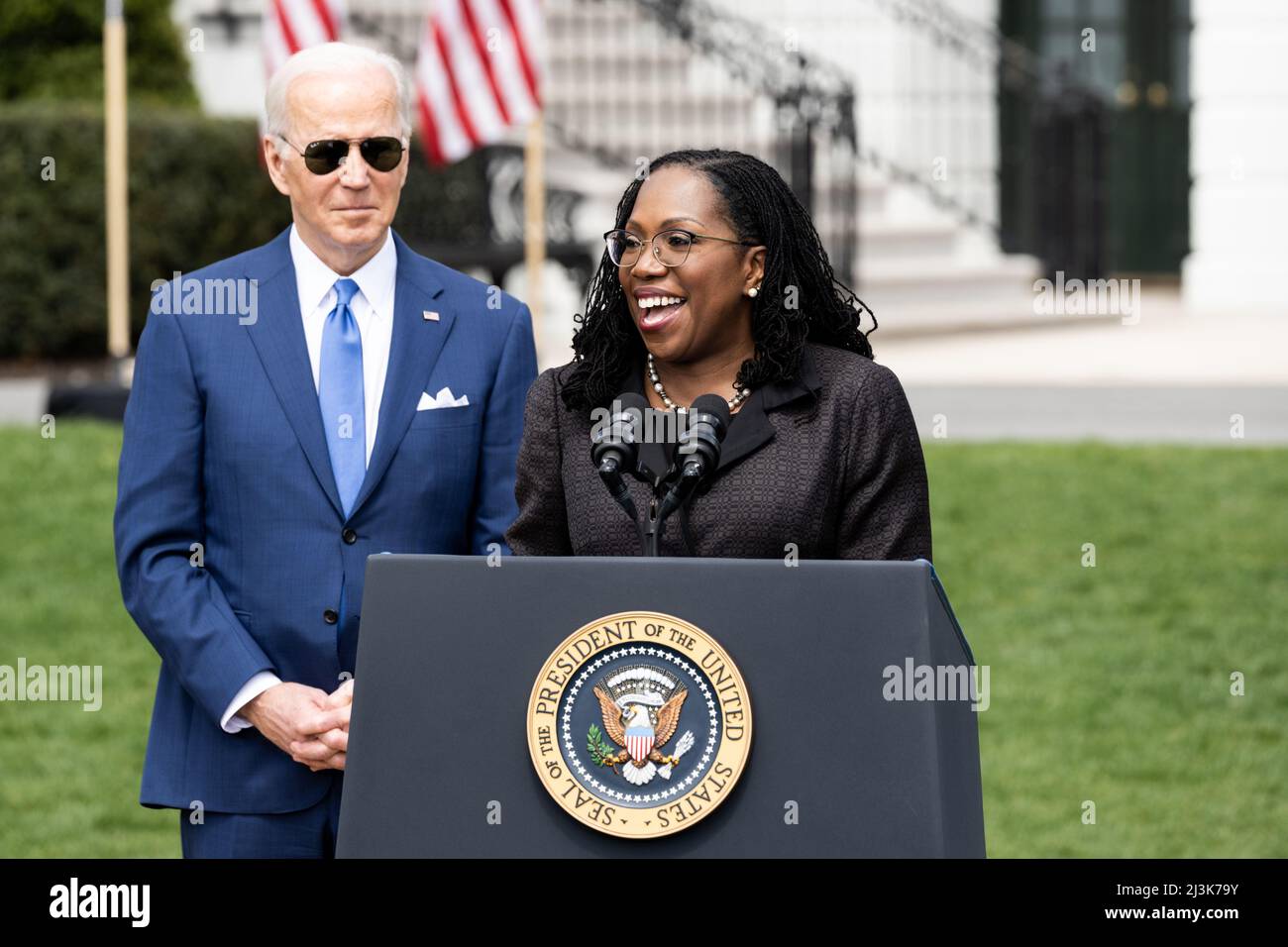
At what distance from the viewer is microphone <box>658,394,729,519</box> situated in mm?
3229

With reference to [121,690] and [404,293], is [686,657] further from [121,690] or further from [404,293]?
[121,690]

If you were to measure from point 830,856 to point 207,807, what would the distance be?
4.57ft

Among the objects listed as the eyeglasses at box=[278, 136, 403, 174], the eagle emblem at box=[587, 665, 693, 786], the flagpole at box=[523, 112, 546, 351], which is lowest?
the eagle emblem at box=[587, 665, 693, 786]

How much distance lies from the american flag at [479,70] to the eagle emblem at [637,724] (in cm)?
1154

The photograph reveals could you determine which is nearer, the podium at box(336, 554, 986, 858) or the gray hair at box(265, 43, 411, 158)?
the podium at box(336, 554, 986, 858)

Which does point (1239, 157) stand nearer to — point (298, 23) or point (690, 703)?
point (298, 23)

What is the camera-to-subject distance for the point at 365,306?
3.97m

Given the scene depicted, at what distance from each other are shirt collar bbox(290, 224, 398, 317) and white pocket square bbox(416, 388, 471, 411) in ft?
0.59

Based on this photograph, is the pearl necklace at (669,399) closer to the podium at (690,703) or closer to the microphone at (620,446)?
the microphone at (620,446)

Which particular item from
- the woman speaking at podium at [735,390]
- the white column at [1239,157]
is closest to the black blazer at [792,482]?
the woman speaking at podium at [735,390]

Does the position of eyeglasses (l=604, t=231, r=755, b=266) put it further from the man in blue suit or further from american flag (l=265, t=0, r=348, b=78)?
american flag (l=265, t=0, r=348, b=78)

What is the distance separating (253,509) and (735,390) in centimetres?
88

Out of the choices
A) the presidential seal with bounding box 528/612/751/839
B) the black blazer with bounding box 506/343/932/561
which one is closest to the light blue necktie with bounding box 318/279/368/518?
the black blazer with bounding box 506/343/932/561

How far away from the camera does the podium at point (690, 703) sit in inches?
115
